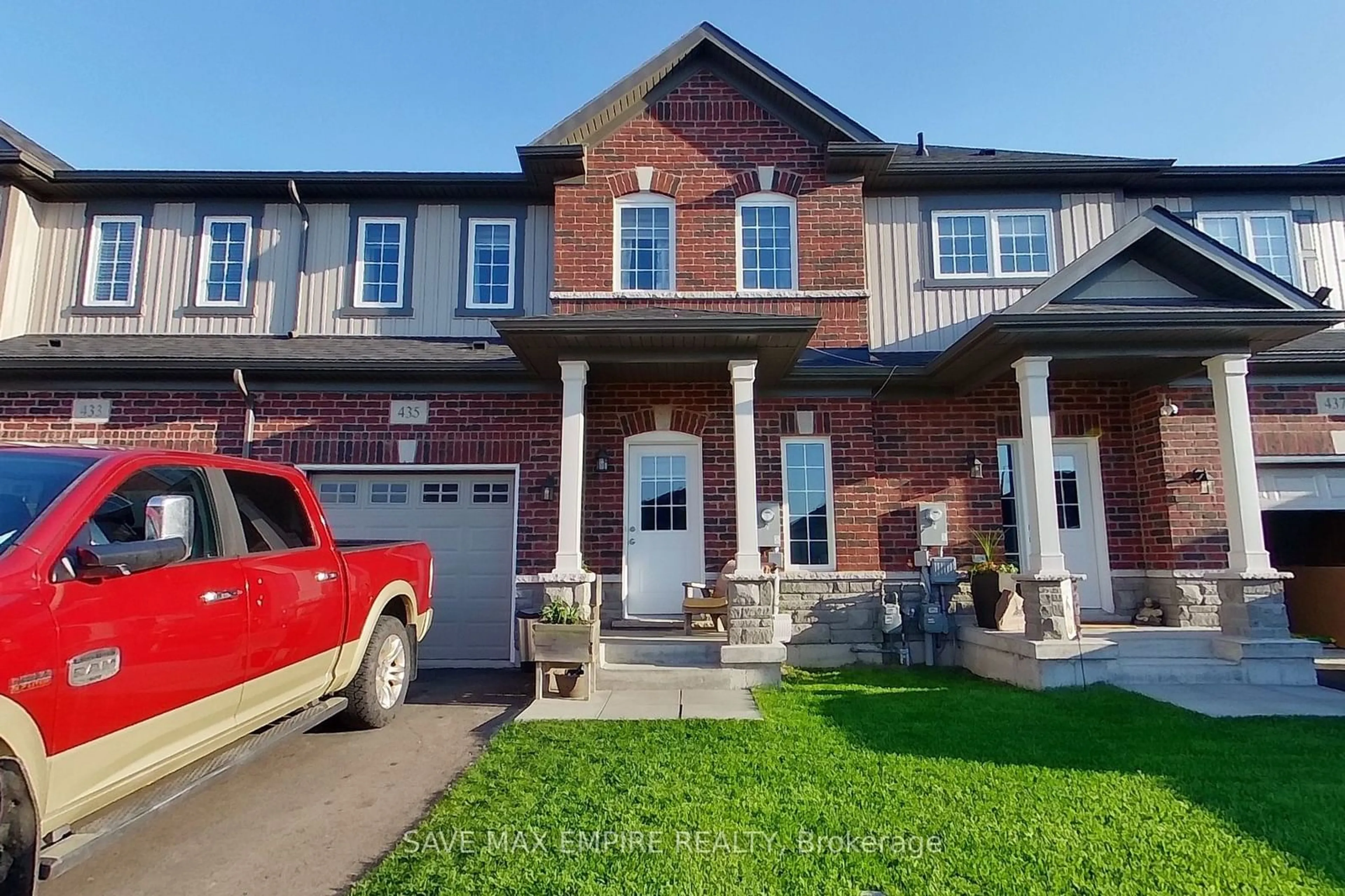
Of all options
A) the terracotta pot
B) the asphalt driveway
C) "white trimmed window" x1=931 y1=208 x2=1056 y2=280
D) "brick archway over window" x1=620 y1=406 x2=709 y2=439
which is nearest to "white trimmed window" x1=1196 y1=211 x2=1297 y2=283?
"white trimmed window" x1=931 y1=208 x2=1056 y2=280

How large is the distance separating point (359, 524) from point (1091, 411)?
357 inches

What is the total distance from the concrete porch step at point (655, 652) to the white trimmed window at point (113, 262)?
7746mm

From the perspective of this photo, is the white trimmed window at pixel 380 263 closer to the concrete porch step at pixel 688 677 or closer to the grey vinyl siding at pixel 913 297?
the concrete porch step at pixel 688 677

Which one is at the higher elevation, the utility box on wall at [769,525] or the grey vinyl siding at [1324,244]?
the grey vinyl siding at [1324,244]

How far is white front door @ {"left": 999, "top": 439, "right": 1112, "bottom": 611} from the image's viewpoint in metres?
8.91

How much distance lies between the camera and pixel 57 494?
291 centimetres

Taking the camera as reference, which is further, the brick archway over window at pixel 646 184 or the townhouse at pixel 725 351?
the brick archway over window at pixel 646 184

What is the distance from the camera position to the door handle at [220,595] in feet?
10.9

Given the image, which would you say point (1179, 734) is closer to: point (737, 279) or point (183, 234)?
point (737, 279)

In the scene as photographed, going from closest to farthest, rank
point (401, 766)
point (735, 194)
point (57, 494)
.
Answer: point (57, 494)
point (401, 766)
point (735, 194)

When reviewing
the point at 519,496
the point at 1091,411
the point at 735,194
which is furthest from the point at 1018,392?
the point at 519,496

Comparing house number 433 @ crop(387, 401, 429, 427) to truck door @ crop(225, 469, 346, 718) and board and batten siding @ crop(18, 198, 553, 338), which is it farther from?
truck door @ crop(225, 469, 346, 718)

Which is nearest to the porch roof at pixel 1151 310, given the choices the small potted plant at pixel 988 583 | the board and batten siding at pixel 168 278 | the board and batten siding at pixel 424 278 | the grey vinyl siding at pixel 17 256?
the small potted plant at pixel 988 583

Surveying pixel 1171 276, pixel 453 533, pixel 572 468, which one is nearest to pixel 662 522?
pixel 572 468
